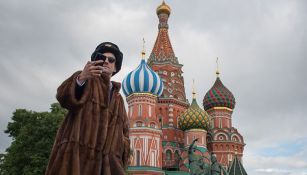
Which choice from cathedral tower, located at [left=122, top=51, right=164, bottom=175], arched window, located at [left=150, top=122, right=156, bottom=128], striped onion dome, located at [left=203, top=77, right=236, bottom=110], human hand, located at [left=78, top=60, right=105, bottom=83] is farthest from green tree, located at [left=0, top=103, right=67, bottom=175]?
striped onion dome, located at [left=203, top=77, right=236, bottom=110]

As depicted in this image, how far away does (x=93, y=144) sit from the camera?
140 inches

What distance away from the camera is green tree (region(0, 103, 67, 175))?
48.6 ft

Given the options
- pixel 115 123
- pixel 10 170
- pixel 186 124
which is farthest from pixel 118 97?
pixel 186 124

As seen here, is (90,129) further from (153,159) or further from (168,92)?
(168,92)

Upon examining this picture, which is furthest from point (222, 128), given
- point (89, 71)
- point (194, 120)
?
point (89, 71)

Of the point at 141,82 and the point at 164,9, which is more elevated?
the point at 164,9

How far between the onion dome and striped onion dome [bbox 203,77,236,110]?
460 cm

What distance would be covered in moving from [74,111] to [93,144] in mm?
406

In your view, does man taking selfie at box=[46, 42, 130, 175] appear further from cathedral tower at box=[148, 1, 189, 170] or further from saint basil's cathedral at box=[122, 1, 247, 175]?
cathedral tower at box=[148, 1, 189, 170]

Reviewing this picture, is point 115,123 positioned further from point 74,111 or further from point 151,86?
point 151,86

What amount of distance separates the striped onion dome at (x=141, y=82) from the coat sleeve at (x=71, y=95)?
24.3 metres

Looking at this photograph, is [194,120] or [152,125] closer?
[152,125]

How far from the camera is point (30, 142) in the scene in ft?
50.9

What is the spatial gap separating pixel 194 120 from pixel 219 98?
6039 millimetres
